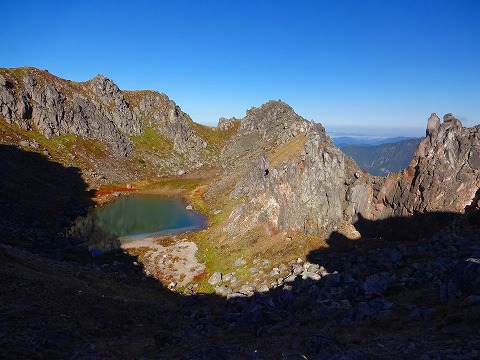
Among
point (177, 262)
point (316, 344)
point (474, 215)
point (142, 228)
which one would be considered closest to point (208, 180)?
point (142, 228)

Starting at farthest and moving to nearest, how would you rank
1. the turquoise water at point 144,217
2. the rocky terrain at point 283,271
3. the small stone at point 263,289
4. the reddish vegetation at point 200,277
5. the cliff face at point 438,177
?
the turquoise water at point 144,217 < the reddish vegetation at point 200,277 < the cliff face at point 438,177 < the small stone at point 263,289 < the rocky terrain at point 283,271

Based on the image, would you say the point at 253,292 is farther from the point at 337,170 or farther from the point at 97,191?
the point at 97,191

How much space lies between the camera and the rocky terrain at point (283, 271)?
65.3 ft

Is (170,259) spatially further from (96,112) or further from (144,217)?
(96,112)

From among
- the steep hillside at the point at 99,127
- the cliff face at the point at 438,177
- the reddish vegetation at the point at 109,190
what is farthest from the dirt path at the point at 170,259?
the steep hillside at the point at 99,127

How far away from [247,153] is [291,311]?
127 meters

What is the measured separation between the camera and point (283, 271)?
4219 centimetres

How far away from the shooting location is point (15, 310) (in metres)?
22.4

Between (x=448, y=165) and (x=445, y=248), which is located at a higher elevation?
(x=448, y=165)

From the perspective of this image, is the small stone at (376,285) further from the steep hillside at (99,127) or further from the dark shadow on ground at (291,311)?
the steep hillside at (99,127)

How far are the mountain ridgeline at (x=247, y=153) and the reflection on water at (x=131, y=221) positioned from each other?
14.6 m

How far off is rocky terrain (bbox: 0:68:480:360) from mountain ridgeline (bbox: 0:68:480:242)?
0.98ft

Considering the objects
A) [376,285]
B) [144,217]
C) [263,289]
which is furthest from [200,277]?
[144,217]

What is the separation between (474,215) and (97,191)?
112 m
